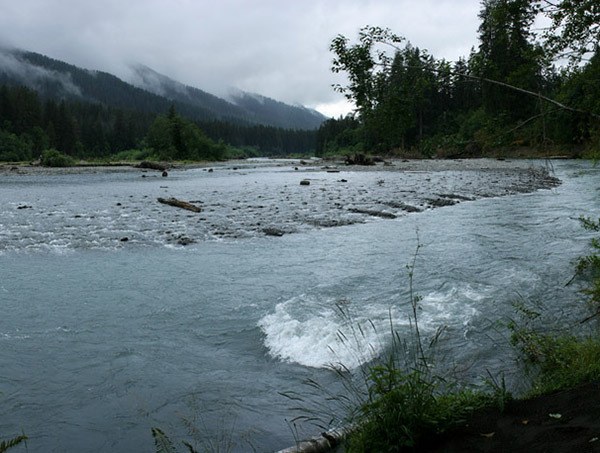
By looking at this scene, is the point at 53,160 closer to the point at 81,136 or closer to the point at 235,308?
the point at 81,136

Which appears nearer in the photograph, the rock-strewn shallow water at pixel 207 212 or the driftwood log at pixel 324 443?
the driftwood log at pixel 324 443

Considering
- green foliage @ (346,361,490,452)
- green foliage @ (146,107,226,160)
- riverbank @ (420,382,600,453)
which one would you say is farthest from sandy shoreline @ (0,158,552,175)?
green foliage @ (346,361,490,452)

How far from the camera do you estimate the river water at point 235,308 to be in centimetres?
563

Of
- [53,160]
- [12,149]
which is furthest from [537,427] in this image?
[12,149]

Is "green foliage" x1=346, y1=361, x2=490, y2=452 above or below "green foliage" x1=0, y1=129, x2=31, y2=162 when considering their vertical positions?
below

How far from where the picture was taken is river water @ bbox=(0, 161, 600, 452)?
563cm

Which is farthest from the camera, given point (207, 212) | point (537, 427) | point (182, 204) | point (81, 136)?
point (81, 136)

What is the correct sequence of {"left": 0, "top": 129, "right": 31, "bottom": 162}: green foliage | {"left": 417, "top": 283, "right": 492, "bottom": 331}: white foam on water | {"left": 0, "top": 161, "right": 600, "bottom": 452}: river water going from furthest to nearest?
{"left": 0, "top": 129, "right": 31, "bottom": 162}: green foliage < {"left": 417, "top": 283, "right": 492, "bottom": 331}: white foam on water < {"left": 0, "top": 161, "right": 600, "bottom": 452}: river water

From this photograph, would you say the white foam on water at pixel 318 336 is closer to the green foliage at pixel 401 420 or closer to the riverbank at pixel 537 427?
the green foliage at pixel 401 420

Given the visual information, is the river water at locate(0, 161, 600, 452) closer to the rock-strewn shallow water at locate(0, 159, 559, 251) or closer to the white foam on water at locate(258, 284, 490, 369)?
the white foam on water at locate(258, 284, 490, 369)

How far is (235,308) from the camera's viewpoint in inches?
369

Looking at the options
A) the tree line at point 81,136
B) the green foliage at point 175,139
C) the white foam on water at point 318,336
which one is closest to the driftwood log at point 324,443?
the white foam on water at point 318,336

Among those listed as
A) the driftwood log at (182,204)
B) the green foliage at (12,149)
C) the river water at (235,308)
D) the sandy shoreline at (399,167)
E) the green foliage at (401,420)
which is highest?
the green foliage at (12,149)

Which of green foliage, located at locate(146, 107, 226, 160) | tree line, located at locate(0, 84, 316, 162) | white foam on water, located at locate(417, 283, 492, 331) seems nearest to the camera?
white foam on water, located at locate(417, 283, 492, 331)
